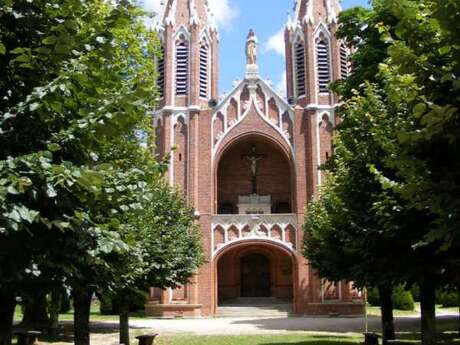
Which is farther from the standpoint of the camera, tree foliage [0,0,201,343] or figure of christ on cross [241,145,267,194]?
figure of christ on cross [241,145,267,194]

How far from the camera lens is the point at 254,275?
37281mm

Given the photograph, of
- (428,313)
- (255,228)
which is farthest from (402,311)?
(428,313)

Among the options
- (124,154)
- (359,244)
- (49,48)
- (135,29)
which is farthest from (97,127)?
(135,29)

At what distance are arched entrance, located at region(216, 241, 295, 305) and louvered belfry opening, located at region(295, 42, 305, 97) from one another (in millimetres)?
10212

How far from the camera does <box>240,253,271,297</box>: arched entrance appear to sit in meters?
37.1

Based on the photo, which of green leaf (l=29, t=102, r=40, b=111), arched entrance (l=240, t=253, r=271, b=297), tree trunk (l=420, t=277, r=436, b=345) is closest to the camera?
green leaf (l=29, t=102, r=40, b=111)

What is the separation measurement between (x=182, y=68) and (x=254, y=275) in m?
14.0

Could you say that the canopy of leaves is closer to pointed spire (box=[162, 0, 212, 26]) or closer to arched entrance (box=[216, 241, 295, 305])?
arched entrance (box=[216, 241, 295, 305])

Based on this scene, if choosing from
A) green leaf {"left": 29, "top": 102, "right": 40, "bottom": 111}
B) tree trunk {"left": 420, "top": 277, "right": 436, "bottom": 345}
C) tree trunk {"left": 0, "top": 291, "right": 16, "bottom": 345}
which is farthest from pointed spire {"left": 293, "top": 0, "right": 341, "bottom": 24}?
green leaf {"left": 29, "top": 102, "right": 40, "bottom": 111}

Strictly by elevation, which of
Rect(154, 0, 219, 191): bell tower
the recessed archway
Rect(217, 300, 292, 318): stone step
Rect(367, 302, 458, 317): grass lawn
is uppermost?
Rect(154, 0, 219, 191): bell tower

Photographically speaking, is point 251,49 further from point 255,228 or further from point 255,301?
point 255,301

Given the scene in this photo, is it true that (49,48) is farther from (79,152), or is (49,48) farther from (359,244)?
(359,244)

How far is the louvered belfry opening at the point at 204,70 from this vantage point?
121 ft

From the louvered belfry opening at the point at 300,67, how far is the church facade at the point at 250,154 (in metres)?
0.07
